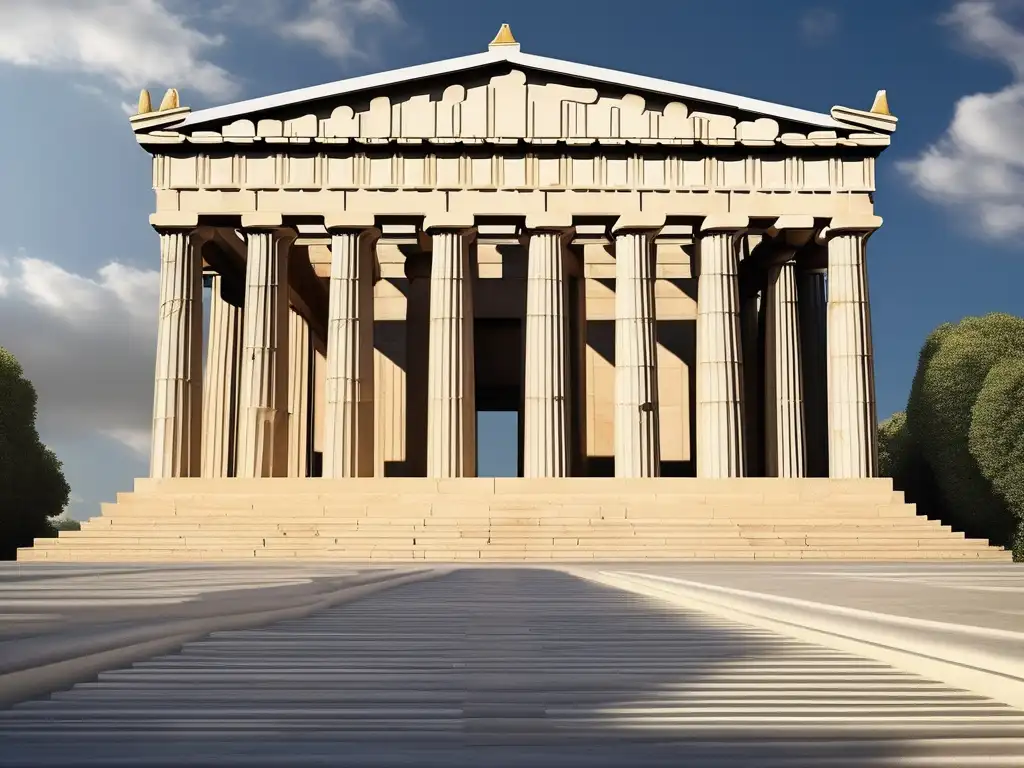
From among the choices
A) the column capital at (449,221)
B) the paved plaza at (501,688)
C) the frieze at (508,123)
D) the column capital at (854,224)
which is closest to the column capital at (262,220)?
the frieze at (508,123)

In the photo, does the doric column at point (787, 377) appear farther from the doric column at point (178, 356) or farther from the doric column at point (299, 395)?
the doric column at point (178, 356)

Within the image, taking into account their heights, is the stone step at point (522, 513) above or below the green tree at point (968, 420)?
below

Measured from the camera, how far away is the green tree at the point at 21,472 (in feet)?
174

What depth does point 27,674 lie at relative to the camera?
382 cm

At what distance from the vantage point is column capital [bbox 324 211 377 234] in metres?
50.0

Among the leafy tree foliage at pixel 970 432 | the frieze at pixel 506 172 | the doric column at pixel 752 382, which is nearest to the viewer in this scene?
the leafy tree foliage at pixel 970 432

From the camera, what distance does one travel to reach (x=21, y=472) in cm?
5431

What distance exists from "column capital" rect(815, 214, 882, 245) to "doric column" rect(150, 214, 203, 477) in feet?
90.4

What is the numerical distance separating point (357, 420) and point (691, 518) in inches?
587

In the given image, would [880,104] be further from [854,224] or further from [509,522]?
[509,522]

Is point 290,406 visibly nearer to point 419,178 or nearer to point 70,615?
point 419,178

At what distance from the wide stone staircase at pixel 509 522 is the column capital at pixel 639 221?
11.5 metres

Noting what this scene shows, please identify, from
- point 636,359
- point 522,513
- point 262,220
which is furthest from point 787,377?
point 262,220

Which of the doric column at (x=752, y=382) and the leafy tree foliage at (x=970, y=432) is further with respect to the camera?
the doric column at (x=752, y=382)
